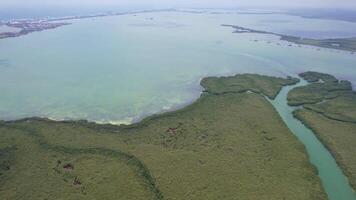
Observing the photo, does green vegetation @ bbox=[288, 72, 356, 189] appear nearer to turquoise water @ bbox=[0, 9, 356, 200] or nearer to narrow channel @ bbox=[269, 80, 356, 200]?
narrow channel @ bbox=[269, 80, 356, 200]

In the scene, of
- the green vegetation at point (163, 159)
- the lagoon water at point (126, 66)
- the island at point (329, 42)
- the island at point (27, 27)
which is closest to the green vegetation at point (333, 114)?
the green vegetation at point (163, 159)

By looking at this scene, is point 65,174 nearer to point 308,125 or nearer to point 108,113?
point 108,113

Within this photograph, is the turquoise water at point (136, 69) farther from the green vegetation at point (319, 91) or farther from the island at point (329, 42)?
the island at point (329, 42)

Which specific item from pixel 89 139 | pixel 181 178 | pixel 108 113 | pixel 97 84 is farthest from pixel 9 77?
pixel 181 178

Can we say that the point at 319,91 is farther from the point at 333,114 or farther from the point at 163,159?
the point at 163,159

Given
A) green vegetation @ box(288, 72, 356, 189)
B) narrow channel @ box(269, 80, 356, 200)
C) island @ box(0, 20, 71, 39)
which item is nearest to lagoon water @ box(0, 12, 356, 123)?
island @ box(0, 20, 71, 39)

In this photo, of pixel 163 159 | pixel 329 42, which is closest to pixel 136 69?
pixel 163 159
